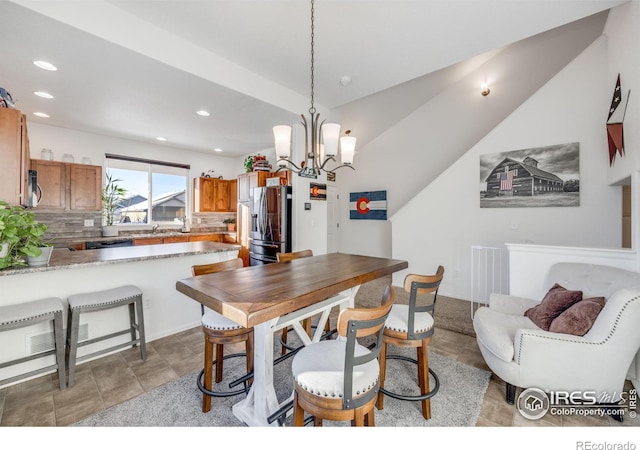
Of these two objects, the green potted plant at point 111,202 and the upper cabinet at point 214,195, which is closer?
the green potted plant at point 111,202

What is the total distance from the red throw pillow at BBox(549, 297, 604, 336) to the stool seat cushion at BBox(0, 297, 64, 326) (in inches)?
143

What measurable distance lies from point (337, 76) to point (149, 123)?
10.1 feet

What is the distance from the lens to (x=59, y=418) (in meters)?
1.76

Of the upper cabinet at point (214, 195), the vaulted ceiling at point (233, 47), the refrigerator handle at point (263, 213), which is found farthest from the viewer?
the upper cabinet at point (214, 195)

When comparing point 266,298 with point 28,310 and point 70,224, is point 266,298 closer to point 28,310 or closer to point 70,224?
point 28,310

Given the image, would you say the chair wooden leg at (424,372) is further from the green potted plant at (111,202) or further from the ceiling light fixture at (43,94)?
the green potted plant at (111,202)

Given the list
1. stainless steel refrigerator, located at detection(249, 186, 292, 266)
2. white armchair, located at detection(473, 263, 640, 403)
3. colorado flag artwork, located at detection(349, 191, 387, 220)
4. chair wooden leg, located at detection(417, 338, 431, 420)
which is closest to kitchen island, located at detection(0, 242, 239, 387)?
stainless steel refrigerator, located at detection(249, 186, 292, 266)

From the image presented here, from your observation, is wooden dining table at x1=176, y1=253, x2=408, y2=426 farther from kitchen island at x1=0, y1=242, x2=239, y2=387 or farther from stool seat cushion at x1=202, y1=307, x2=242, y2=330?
kitchen island at x1=0, y1=242, x2=239, y2=387

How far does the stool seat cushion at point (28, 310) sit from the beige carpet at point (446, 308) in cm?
323

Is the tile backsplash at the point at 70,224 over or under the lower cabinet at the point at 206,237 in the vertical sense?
over

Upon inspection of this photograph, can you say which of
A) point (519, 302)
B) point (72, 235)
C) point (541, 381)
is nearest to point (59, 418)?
point (541, 381)

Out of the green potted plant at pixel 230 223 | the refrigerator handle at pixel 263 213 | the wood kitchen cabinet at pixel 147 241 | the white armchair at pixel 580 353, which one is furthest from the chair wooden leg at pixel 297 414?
the green potted plant at pixel 230 223

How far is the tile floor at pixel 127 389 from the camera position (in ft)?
5.72

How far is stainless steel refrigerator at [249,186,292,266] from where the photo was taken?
14.4ft
